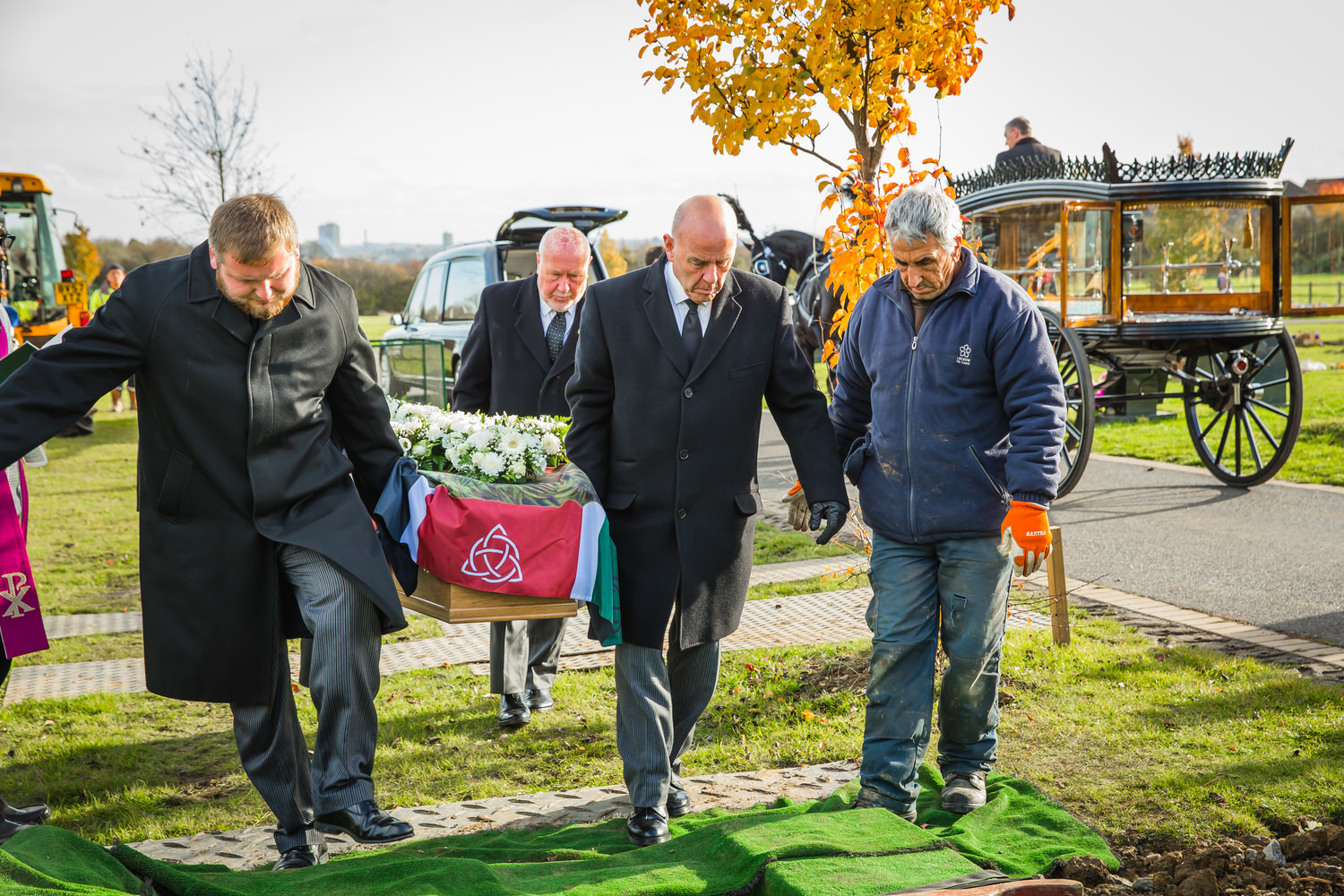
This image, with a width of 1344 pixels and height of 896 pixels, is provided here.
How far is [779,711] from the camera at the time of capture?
4.79 metres

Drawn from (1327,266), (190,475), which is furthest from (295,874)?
(1327,266)

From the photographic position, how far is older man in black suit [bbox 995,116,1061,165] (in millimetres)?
10180

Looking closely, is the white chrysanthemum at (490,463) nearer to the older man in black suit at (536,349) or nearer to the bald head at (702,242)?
the bald head at (702,242)

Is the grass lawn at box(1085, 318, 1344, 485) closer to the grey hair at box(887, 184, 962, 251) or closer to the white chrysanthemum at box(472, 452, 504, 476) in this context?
the grey hair at box(887, 184, 962, 251)

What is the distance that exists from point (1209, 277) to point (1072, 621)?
5.30 m

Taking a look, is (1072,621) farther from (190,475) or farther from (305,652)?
(190,475)

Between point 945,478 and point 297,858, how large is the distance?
2.38 meters

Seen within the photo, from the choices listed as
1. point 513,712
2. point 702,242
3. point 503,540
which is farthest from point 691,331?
point 513,712

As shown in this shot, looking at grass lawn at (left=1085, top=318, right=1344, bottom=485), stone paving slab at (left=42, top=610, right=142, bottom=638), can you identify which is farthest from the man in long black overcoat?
grass lawn at (left=1085, top=318, right=1344, bottom=485)

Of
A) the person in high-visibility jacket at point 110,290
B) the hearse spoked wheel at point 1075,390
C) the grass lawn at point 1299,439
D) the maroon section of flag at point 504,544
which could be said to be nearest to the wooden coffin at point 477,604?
the maroon section of flag at point 504,544

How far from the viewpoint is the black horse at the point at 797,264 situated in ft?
39.0

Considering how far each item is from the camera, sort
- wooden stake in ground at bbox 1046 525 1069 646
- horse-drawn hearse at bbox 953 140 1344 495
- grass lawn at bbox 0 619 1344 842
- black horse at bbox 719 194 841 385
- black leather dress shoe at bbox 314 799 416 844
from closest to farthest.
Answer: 1. black leather dress shoe at bbox 314 799 416 844
2. grass lawn at bbox 0 619 1344 842
3. wooden stake in ground at bbox 1046 525 1069 646
4. horse-drawn hearse at bbox 953 140 1344 495
5. black horse at bbox 719 194 841 385

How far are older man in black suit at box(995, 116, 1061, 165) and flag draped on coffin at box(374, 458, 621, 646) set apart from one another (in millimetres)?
7654

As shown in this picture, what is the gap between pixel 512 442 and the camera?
3.88m
